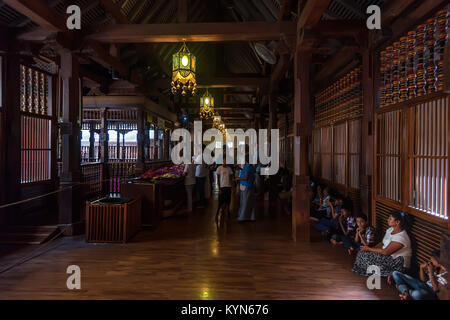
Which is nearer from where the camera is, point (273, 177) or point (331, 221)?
point (331, 221)

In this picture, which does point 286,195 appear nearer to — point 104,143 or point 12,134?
point 12,134

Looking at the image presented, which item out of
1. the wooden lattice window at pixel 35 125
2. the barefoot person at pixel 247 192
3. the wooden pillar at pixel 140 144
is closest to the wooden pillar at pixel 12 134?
the wooden lattice window at pixel 35 125

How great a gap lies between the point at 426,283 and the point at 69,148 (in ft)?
19.9

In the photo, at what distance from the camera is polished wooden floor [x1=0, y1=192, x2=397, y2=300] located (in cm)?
339

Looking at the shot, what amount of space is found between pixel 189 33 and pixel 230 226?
155 inches

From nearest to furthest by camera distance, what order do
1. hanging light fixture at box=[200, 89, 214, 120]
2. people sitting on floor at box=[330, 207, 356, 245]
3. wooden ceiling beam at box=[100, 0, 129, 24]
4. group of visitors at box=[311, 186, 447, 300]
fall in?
group of visitors at box=[311, 186, 447, 300], people sitting on floor at box=[330, 207, 356, 245], wooden ceiling beam at box=[100, 0, 129, 24], hanging light fixture at box=[200, 89, 214, 120]

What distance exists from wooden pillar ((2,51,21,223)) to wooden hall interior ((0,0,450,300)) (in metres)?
0.02

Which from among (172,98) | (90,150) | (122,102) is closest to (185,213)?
(122,102)

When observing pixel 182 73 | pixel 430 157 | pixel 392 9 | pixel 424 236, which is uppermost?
pixel 392 9

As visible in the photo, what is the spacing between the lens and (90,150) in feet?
37.6

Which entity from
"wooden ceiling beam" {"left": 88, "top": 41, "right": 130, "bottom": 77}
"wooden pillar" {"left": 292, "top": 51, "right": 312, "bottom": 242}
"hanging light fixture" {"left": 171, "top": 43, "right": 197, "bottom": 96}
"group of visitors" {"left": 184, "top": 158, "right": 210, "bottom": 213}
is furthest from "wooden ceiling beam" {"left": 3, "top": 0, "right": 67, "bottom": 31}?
"wooden pillar" {"left": 292, "top": 51, "right": 312, "bottom": 242}

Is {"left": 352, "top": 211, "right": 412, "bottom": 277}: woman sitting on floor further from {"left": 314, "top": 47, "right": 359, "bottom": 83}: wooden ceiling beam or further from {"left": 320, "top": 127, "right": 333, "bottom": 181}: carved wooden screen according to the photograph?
{"left": 320, "top": 127, "right": 333, "bottom": 181}: carved wooden screen

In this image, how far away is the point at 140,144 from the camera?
10.4 m

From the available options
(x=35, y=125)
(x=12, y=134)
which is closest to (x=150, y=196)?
(x=12, y=134)
